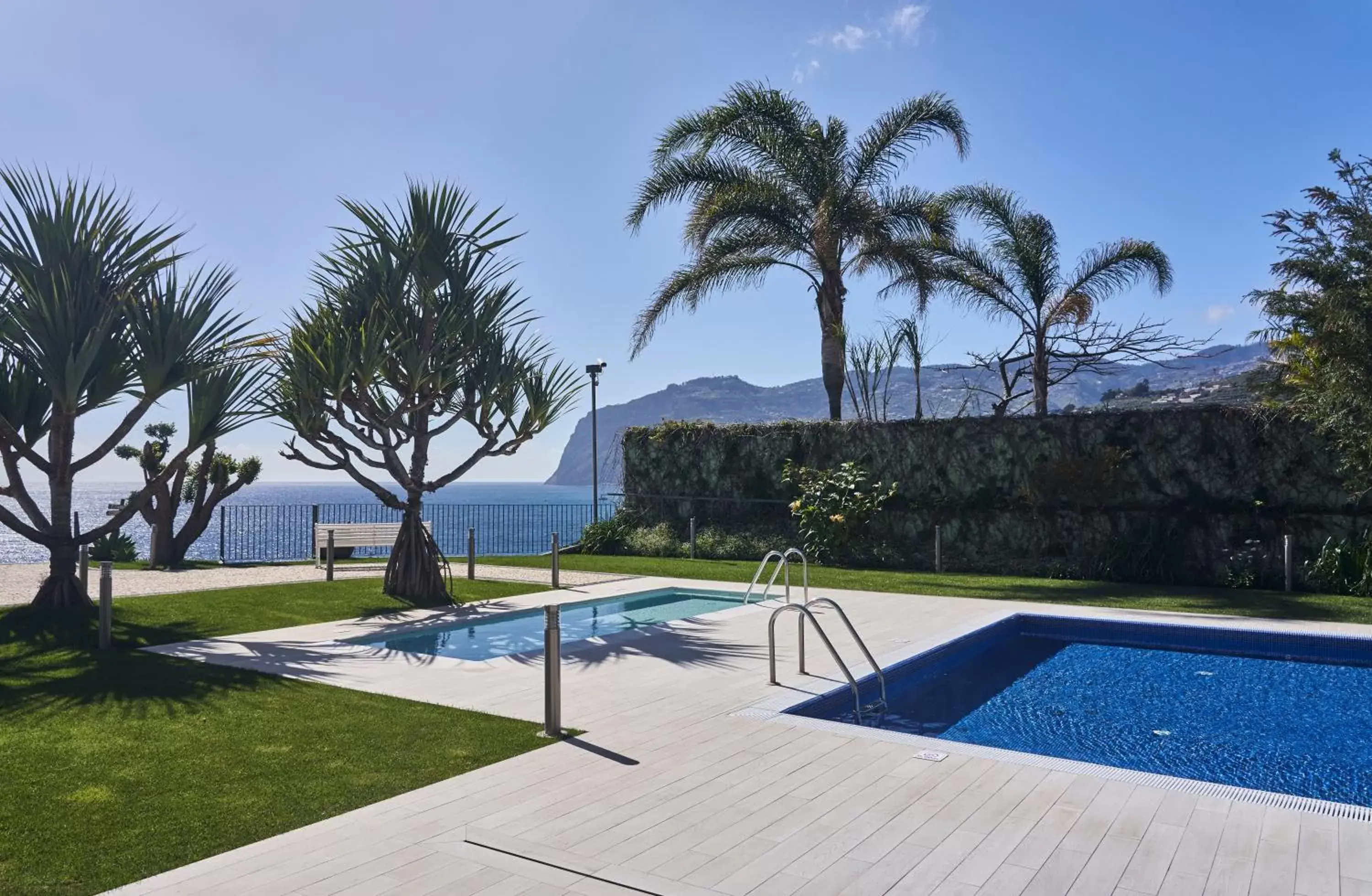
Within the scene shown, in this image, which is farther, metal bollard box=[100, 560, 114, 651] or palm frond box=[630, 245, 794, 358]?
palm frond box=[630, 245, 794, 358]

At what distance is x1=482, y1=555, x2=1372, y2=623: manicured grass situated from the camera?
11.6 meters

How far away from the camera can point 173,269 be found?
10.9 metres

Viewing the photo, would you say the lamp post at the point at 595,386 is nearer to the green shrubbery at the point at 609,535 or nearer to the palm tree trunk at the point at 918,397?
the green shrubbery at the point at 609,535

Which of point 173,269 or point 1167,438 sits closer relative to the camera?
point 173,269

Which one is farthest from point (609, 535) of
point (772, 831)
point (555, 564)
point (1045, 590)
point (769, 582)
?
point (772, 831)

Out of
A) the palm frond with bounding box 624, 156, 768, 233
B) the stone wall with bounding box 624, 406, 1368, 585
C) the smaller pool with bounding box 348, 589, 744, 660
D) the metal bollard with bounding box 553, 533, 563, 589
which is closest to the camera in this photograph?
the smaller pool with bounding box 348, 589, 744, 660

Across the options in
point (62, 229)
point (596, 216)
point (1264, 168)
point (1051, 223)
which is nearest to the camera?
point (62, 229)

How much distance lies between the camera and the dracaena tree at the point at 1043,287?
1811 centimetres

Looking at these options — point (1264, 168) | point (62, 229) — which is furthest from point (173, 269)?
point (1264, 168)

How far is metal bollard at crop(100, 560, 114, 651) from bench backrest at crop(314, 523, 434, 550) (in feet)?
25.7

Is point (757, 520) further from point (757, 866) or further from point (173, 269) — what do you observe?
point (757, 866)

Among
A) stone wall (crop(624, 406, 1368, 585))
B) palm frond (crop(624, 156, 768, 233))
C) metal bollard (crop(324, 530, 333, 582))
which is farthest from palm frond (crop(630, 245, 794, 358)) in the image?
metal bollard (crop(324, 530, 333, 582))

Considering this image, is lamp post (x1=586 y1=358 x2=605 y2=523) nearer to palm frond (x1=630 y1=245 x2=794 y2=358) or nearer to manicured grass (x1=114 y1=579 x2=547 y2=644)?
palm frond (x1=630 y1=245 x2=794 y2=358)

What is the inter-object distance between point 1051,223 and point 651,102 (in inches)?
335
